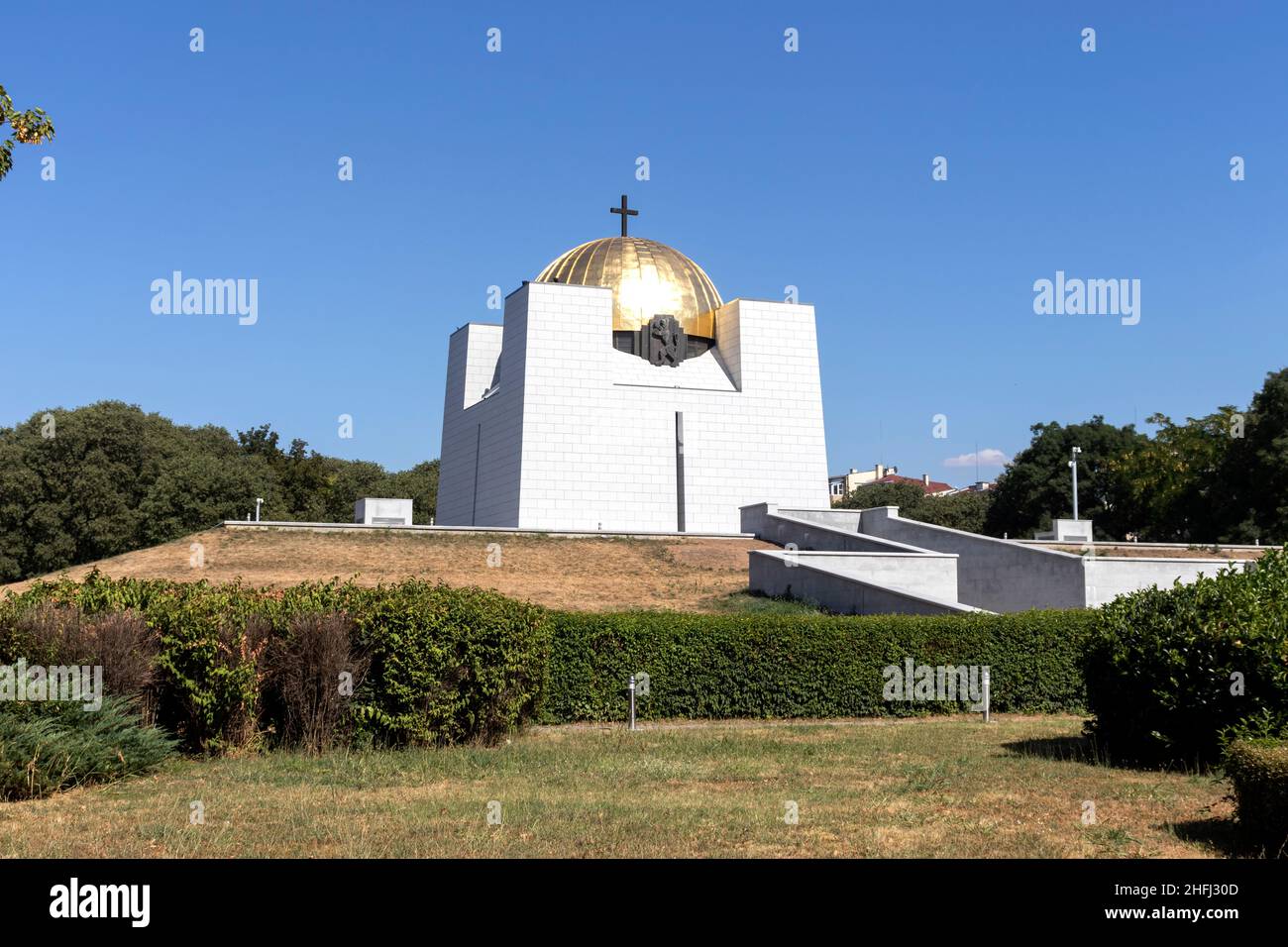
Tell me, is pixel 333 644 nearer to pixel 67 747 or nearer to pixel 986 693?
pixel 67 747

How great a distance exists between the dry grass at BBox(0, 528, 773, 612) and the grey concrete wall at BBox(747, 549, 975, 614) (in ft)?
2.93

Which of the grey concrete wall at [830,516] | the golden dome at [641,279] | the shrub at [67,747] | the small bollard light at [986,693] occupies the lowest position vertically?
the small bollard light at [986,693]

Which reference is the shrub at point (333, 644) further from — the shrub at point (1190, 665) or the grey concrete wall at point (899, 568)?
the grey concrete wall at point (899, 568)

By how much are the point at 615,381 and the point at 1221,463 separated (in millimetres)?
24597

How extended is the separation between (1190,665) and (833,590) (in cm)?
1204

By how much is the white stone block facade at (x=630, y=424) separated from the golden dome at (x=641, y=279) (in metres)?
1.11

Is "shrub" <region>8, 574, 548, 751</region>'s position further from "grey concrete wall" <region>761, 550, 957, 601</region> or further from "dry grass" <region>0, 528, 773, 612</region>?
"grey concrete wall" <region>761, 550, 957, 601</region>

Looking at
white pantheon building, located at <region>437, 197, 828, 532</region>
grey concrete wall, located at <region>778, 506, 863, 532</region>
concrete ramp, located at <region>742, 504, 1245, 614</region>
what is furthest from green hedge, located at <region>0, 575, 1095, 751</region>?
white pantheon building, located at <region>437, 197, 828, 532</region>

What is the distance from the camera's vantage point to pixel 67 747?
8750 mm

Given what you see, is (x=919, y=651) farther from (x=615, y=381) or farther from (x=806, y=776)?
(x=615, y=381)

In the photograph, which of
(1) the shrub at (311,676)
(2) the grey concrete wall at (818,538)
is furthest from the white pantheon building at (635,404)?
(1) the shrub at (311,676)

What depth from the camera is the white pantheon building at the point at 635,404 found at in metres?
40.1

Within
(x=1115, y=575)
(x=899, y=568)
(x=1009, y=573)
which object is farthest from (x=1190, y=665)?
(x=1009, y=573)

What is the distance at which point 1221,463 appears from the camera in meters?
46.2
